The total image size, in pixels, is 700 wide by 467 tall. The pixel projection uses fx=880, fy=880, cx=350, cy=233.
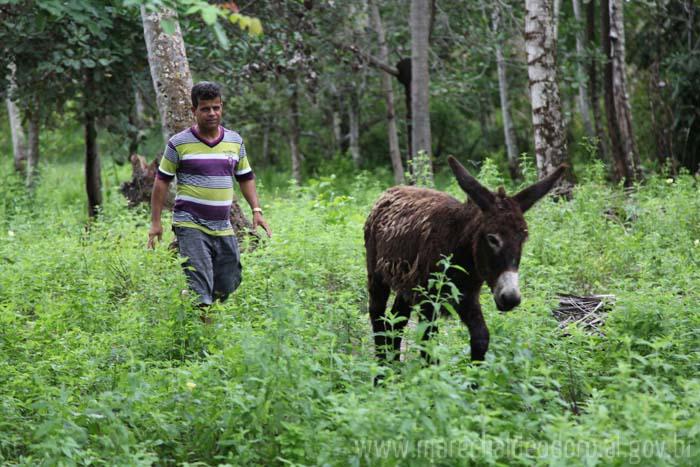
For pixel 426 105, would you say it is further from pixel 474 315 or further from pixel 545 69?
pixel 474 315

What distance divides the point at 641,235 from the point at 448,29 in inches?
361

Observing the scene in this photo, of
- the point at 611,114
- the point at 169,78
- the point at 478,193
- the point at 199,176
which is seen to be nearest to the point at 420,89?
the point at 611,114

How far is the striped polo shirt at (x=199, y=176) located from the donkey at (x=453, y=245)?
1243mm

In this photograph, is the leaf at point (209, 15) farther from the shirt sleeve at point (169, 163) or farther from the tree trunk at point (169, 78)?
the tree trunk at point (169, 78)

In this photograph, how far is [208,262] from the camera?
7.07m

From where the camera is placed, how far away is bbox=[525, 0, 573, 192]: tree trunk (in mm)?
12242

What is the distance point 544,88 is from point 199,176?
22.6ft

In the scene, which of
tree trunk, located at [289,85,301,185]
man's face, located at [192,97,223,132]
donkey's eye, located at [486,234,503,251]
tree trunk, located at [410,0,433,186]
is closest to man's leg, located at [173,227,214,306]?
man's face, located at [192,97,223,132]

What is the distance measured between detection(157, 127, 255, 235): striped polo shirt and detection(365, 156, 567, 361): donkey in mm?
1243

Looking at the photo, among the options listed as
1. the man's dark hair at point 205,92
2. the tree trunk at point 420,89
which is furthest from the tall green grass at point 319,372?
the tree trunk at point 420,89

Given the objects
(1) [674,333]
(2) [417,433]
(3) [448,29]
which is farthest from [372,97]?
(2) [417,433]

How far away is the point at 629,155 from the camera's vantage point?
14.9m

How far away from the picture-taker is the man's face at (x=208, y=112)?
6938 mm

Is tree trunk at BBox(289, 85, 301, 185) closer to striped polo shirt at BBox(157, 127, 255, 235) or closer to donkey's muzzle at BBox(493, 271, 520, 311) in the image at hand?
striped polo shirt at BBox(157, 127, 255, 235)
